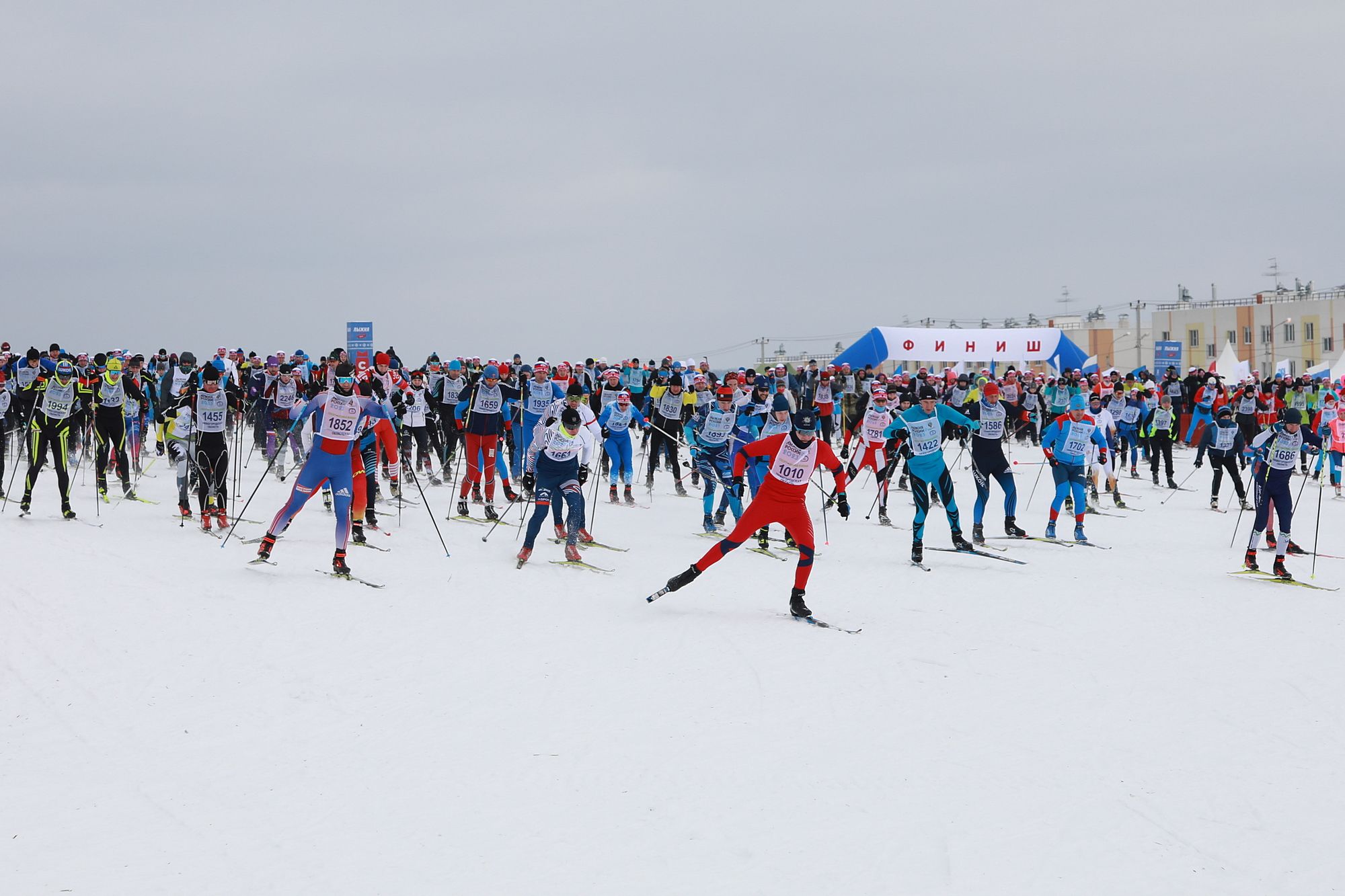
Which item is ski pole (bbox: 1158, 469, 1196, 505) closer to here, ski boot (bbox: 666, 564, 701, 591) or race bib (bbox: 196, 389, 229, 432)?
ski boot (bbox: 666, 564, 701, 591)

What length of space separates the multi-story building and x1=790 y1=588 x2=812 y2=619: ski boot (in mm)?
68381

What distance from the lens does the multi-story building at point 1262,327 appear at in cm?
7275

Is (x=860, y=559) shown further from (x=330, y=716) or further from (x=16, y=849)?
(x=16, y=849)

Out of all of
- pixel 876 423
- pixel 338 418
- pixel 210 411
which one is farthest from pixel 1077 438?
pixel 210 411

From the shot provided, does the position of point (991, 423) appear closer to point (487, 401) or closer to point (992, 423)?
point (992, 423)

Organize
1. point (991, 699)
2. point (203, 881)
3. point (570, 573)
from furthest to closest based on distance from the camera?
point (570, 573) → point (991, 699) → point (203, 881)

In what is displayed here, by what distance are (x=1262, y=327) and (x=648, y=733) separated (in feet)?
270

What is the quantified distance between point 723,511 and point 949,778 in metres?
9.70

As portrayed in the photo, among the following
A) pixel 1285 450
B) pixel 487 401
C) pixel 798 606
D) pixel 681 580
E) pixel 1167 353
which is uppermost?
pixel 1167 353

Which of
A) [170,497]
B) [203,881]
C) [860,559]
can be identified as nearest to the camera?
[203,881]

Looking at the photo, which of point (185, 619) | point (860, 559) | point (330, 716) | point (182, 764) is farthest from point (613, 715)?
point (860, 559)

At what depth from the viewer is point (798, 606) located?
9.41 m

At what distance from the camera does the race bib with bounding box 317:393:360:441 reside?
10.4 metres

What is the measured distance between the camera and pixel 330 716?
6.69m
